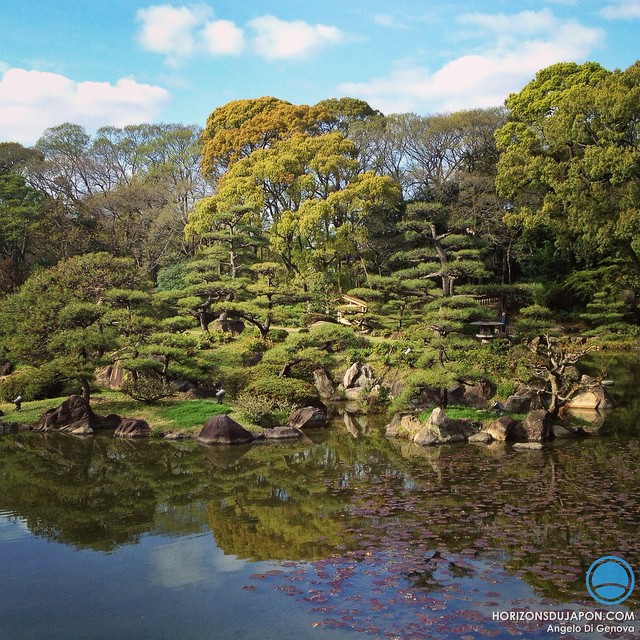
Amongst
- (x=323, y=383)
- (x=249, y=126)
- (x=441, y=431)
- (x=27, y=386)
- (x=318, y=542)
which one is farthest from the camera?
(x=249, y=126)


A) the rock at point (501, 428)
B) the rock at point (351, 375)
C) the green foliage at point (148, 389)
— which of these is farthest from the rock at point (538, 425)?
the green foliage at point (148, 389)

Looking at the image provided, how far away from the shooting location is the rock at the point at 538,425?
1614 centimetres

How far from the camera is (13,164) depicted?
43656 mm

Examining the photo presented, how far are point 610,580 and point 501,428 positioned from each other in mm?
8415

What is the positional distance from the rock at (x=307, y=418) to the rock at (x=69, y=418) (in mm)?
5745

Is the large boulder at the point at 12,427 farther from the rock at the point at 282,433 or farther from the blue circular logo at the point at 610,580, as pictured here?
the blue circular logo at the point at 610,580

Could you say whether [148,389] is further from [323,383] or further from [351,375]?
[351,375]

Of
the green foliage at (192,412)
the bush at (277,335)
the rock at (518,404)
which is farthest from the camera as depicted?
the bush at (277,335)

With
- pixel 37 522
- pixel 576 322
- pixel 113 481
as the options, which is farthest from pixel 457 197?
pixel 37 522

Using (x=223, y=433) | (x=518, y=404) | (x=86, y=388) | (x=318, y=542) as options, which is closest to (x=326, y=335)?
(x=223, y=433)

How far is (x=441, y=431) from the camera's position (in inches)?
645

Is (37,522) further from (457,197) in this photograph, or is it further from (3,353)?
(457,197)

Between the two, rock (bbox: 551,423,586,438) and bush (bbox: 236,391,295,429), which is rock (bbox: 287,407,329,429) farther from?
rock (bbox: 551,423,586,438)

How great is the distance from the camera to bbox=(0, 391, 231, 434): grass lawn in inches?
733
